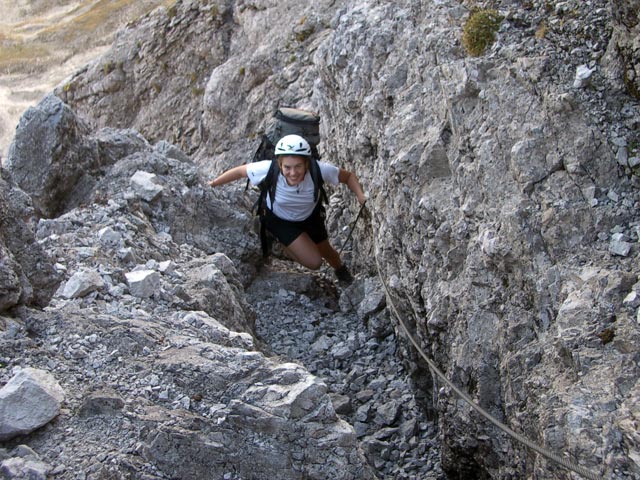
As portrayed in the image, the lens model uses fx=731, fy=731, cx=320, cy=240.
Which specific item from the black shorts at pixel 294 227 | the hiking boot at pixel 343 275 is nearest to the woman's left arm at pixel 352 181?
the black shorts at pixel 294 227

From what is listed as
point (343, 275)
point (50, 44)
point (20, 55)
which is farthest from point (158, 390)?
point (50, 44)

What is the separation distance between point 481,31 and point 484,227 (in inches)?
96.8

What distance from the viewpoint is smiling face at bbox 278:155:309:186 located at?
37.0 ft

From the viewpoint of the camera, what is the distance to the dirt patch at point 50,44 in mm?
42969

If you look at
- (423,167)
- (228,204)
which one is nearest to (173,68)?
(228,204)

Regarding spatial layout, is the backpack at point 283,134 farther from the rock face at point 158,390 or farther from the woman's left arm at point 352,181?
the rock face at point 158,390

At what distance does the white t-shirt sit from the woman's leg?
1.37ft

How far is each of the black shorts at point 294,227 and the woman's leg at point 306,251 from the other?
0.25 ft

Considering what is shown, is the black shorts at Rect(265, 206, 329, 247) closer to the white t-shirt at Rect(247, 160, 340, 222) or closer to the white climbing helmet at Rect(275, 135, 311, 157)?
the white t-shirt at Rect(247, 160, 340, 222)

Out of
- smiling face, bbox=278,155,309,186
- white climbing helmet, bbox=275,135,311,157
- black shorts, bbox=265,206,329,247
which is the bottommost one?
black shorts, bbox=265,206,329,247

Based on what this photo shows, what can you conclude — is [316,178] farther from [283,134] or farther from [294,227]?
[283,134]

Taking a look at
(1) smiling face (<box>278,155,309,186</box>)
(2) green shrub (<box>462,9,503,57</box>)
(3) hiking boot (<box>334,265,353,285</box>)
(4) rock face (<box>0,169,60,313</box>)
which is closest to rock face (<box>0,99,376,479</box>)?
(4) rock face (<box>0,169,60,313</box>)

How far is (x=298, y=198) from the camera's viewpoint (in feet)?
39.9

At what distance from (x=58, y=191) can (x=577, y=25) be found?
29.8 ft
